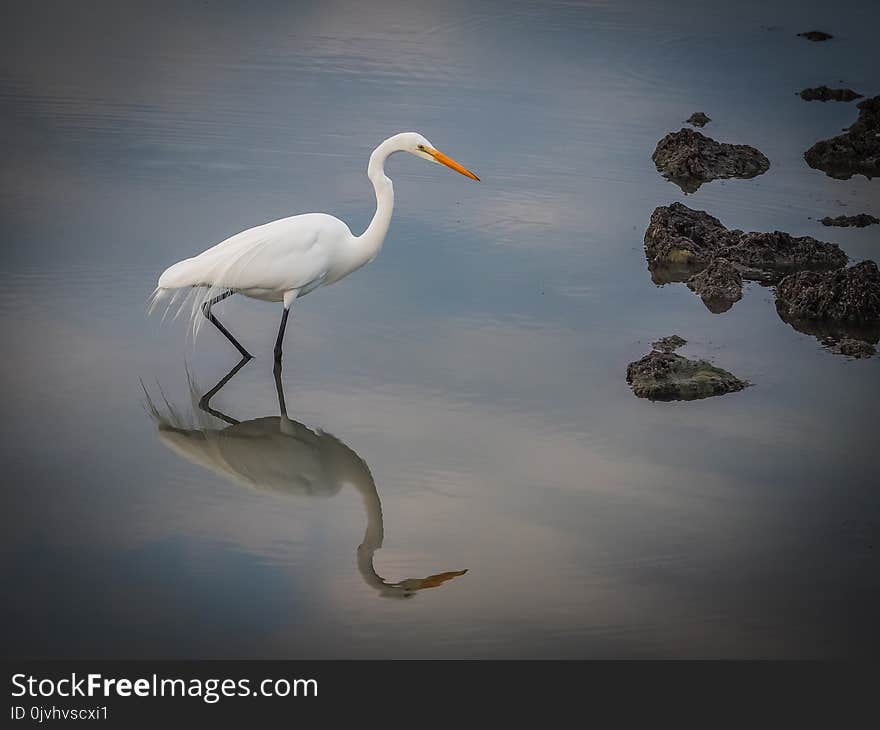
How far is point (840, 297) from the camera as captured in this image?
22.8ft

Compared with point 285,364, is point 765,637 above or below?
below

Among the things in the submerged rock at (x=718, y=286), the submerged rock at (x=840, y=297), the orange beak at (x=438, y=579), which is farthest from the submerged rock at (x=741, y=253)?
the orange beak at (x=438, y=579)

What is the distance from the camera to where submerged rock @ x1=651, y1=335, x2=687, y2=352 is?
6.41m

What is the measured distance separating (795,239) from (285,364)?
3.28 m

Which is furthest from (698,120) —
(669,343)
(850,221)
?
(669,343)

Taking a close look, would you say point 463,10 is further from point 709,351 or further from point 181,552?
point 181,552

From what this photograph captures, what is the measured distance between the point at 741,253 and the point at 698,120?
8.90 ft

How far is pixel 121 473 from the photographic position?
5133mm

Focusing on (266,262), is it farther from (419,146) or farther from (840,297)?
(840,297)

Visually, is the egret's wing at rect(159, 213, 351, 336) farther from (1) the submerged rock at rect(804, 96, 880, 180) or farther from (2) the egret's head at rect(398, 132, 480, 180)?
(1) the submerged rock at rect(804, 96, 880, 180)

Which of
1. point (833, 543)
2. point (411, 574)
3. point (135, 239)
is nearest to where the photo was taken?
point (411, 574)

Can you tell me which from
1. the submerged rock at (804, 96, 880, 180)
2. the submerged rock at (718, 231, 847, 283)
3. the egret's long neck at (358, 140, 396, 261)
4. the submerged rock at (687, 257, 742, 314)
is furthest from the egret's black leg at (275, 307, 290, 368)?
the submerged rock at (804, 96, 880, 180)

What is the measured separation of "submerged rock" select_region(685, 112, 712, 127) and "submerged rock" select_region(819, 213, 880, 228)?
197 cm

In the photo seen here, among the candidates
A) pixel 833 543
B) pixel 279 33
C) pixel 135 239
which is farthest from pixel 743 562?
pixel 279 33
